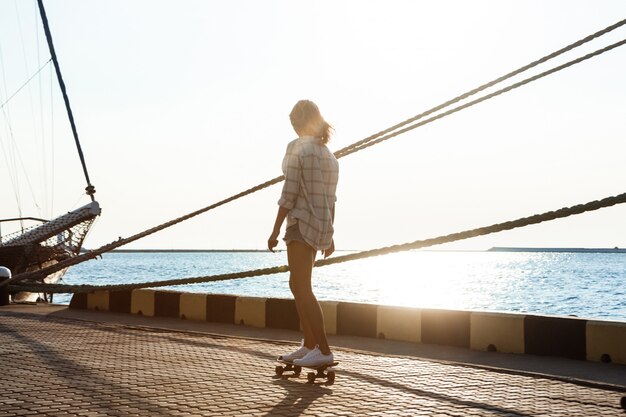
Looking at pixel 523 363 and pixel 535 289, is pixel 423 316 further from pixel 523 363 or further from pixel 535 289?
pixel 535 289

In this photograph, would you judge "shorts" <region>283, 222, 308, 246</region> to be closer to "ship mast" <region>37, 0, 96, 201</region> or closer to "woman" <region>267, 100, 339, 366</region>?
"woman" <region>267, 100, 339, 366</region>

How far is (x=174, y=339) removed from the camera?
30.4ft

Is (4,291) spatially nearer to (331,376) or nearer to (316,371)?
(316,371)

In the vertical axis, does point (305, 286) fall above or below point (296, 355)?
above

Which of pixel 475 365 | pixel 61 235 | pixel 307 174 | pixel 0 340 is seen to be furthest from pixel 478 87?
pixel 61 235

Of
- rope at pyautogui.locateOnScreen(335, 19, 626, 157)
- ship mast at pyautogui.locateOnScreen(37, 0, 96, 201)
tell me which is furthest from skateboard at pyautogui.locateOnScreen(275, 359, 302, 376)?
ship mast at pyautogui.locateOnScreen(37, 0, 96, 201)

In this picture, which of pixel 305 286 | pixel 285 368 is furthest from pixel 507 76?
pixel 285 368

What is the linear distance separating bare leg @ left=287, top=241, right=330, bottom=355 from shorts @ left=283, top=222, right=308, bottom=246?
30mm

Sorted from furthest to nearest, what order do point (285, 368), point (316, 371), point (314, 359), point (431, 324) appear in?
point (431, 324), point (316, 371), point (285, 368), point (314, 359)

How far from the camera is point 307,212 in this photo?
21.6 ft

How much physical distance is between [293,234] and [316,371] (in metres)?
1.07

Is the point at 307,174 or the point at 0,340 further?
the point at 0,340

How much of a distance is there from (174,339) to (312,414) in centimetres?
428

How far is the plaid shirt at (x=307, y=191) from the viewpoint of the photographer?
21.5 feet
